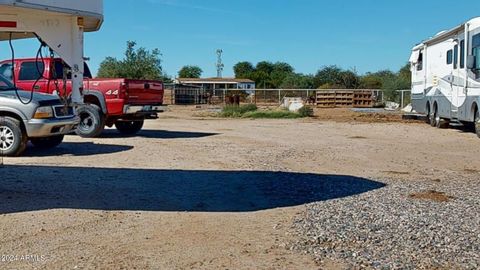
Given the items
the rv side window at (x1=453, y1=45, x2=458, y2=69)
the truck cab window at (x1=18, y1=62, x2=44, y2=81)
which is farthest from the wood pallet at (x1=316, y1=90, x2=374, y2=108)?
the truck cab window at (x1=18, y1=62, x2=44, y2=81)

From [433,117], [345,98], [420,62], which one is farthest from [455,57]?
[345,98]

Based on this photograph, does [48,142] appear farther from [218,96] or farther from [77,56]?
[218,96]

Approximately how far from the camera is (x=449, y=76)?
69.0 ft

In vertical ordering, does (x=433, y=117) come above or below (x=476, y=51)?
below

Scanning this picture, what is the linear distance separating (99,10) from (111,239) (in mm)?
3363

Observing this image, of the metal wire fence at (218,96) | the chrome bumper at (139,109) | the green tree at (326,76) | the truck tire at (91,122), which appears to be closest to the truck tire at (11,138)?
the truck tire at (91,122)

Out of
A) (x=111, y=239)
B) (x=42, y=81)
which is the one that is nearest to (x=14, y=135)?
(x=42, y=81)

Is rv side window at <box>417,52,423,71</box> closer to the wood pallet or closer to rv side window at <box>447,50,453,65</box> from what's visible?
rv side window at <box>447,50,453,65</box>

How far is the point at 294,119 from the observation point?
3003 cm

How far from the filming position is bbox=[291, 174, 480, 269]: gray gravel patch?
5.25 meters

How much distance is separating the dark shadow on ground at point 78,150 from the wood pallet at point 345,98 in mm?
33461

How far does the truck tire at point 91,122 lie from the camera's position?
16234mm

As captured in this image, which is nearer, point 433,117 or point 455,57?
point 455,57

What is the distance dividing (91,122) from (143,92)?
→ 1.86 metres
